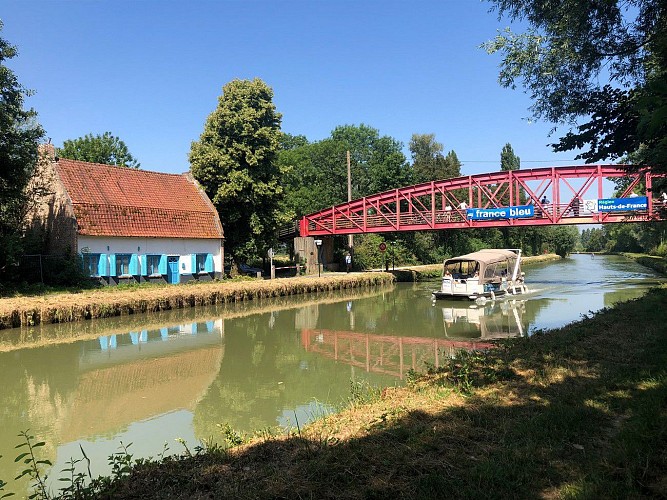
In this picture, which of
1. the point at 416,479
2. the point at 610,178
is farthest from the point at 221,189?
the point at 416,479

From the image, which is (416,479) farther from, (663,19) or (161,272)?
(161,272)

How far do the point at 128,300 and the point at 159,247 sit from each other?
8536mm

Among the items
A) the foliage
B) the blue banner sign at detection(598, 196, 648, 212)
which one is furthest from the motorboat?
the foliage

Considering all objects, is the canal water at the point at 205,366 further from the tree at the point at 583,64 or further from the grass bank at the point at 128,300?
the tree at the point at 583,64

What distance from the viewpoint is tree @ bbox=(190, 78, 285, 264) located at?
100 feet

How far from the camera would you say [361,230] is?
38250 mm

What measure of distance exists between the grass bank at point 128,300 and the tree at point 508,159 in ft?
200

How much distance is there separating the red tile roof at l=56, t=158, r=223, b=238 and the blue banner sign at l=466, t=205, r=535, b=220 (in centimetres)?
1773

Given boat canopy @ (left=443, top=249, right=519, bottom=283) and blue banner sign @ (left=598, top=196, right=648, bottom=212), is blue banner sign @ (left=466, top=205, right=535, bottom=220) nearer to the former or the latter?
blue banner sign @ (left=598, top=196, right=648, bottom=212)

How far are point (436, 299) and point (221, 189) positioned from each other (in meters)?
15.2

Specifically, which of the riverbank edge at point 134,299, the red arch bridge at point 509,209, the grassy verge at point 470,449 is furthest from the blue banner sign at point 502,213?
the grassy verge at point 470,449

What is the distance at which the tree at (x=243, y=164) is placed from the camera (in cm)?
3061

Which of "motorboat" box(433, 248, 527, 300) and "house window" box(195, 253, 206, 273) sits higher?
"house window" box(195, 253, 206, 273)

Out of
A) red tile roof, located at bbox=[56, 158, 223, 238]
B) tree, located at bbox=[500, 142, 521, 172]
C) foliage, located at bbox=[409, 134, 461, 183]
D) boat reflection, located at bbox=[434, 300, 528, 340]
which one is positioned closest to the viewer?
boat reflection, located at bbox=[434, 300, 528, 340]
